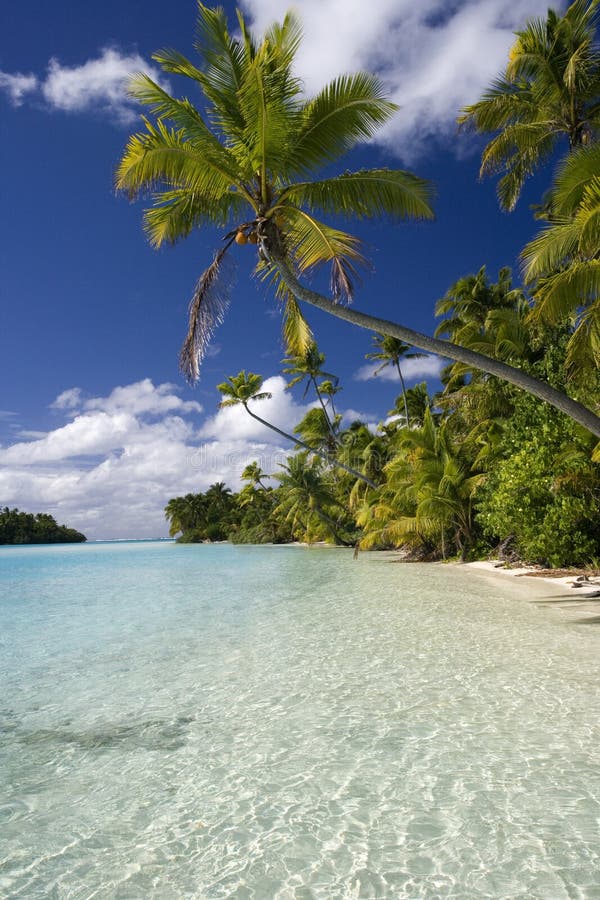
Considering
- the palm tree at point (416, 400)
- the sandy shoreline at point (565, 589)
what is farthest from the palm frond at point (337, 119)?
the palm tree at point (416, 400)

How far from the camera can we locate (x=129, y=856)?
2.55 metres

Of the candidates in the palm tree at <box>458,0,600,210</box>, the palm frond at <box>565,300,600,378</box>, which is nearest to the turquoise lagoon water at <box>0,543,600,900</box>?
the palm frond at <box>565,300,600,378</box>

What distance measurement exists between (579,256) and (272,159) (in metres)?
4.45

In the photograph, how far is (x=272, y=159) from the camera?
23.8 feet

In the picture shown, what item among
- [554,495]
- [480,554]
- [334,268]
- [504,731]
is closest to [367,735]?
[504,731]

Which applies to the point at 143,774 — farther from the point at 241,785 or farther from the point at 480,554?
the point at 480,554

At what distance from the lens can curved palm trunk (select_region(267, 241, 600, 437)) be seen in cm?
621

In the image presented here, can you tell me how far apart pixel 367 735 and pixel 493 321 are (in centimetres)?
1377

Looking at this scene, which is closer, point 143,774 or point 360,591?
point 143,774

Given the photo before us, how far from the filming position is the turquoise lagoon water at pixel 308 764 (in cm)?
239

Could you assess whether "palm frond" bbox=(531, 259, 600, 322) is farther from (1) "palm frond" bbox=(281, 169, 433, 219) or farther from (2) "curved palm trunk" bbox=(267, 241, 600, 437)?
(1) "palm frond" bbox=(281, 169, 433, 219)

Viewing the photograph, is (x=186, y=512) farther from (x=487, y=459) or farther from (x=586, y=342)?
(x=586, y=342)

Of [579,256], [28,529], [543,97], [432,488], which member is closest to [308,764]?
[579,256]

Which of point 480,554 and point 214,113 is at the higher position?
point 214,113
